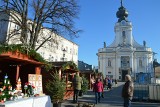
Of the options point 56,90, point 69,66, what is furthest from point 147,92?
point 56,90

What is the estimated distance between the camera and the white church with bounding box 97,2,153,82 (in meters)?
72.7

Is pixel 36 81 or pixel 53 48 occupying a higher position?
pixel 53 48

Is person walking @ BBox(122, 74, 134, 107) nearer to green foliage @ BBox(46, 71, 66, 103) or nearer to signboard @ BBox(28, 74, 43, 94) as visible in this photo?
signboard @ BBox(28, 74, 43, 94)

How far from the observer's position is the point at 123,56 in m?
73.7

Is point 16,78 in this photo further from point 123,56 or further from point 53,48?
point 123,56

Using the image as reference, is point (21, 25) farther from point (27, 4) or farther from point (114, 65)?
point (114, 65)

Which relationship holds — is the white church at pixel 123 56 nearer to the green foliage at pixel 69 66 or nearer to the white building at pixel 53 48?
the white building at pixel 53 48

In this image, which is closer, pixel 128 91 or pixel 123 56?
pixel 128 91

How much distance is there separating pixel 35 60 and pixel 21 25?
11.5 metres

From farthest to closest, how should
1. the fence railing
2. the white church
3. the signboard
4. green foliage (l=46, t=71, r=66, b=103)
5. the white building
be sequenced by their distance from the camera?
1. the white church
2. the white building
3. the fence railing
4. green foliage (l=46, t=71, r=66, b=103)
5. the signboard

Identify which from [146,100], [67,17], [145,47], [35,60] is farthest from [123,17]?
[35,60]

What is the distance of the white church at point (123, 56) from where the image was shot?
2860 inches

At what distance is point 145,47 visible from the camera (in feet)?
247

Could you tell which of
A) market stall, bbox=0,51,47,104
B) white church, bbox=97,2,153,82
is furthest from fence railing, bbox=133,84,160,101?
white church, bbox=97,2,153,82
